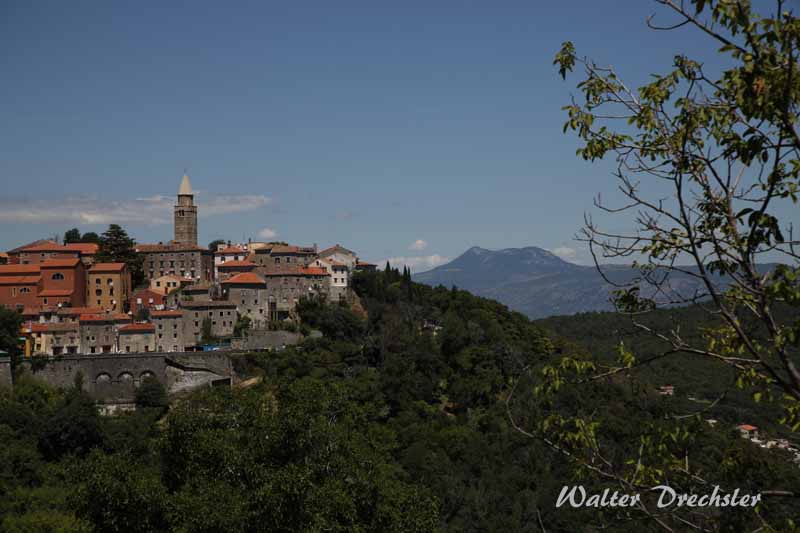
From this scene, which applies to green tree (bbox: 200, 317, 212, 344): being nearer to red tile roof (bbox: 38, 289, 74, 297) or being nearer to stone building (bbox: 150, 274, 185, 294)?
stone building (bbox: 150, 274, 185, 294)

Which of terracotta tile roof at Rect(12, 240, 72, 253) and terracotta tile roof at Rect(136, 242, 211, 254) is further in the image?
terracotta tile roof at Rect(136, 242, 211, 254)

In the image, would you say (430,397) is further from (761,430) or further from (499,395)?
(761,430)

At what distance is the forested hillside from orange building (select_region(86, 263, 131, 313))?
7313 millimetres

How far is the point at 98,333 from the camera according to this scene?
42594 mm

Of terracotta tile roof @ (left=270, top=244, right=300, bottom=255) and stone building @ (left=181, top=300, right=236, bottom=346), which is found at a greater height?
terracotta tile roof @ (left=270, top=244, right=300, bottom=255)

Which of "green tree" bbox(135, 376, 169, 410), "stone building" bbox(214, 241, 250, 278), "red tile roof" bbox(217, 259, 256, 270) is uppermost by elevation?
"stone building" bbox(214, 241, 250, 278)

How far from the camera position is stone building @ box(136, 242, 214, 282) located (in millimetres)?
51625

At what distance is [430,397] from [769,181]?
43575mm

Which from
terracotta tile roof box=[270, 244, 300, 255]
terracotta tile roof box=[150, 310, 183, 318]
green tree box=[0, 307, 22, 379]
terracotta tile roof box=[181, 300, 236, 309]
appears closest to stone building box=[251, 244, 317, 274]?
terracotta tile roof box=[270, 244, 300, 255]

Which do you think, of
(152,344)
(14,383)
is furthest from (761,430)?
(14,383)

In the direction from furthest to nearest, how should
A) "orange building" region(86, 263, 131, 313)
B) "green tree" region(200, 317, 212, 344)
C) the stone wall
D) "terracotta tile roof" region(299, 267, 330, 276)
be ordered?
"terracotta tile roof" region(299, 267, 330, 276) → "orange building" region(86, 263, 131, 313) → "green tree" region(200, 317, 212, 344) → the stone wall

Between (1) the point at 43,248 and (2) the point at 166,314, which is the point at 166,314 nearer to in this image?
(2) the point at 166,314

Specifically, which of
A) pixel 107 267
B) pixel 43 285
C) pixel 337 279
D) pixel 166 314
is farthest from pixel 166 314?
pixel 337 279

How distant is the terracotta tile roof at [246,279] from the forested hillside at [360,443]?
129 inches
